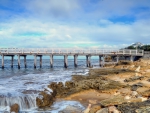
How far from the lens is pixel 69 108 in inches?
466

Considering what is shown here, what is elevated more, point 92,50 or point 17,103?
point 92,50

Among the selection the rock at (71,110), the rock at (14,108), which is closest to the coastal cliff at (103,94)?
the rock at (71,110)

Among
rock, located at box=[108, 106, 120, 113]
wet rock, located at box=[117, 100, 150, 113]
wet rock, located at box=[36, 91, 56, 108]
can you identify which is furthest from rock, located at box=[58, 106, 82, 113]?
wet rock, located at box=[117, 100, 150, 113]

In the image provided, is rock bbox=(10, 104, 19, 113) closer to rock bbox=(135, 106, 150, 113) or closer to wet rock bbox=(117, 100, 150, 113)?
wet rock bbox=(117, 100, 150, 113)

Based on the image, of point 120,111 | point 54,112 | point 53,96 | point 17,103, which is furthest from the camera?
point 53,96

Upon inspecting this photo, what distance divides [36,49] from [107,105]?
32.8 meters

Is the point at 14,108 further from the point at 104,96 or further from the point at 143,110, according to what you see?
the point at 143,110

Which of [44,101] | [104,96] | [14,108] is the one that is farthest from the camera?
[104,96]

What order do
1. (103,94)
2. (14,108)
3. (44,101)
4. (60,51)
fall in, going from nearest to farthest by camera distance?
(14,108)
(44,101)
(103,94)
(60,51)

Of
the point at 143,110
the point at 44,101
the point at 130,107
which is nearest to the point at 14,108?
the point at 44,101

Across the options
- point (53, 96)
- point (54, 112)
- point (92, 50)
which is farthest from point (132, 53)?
point (54, 112)

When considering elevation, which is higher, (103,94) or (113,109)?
(113,109)

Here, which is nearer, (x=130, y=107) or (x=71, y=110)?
(x=130, y=107)

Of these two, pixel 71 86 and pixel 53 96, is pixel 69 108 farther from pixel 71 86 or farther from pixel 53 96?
pixel 71 86
